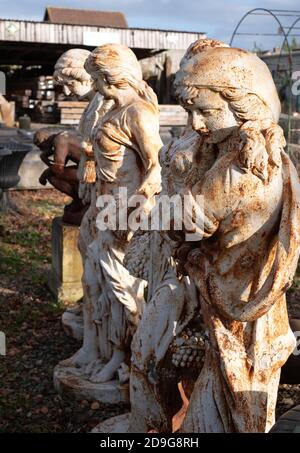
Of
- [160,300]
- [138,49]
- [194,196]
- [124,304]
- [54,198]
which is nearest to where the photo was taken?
[194,196]

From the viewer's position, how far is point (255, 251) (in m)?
2.48

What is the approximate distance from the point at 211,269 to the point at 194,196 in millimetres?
346

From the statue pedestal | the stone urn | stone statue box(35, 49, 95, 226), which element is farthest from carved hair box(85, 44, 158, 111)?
the stone urn

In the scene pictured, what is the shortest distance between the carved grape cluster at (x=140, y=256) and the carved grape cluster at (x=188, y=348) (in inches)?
23.5

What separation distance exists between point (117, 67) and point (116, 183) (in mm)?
751

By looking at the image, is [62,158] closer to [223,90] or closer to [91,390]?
[91,390]

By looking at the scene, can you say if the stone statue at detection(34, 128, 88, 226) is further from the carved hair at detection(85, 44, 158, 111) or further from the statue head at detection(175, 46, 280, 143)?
the statue head at detection(175, 46, 280, 143)

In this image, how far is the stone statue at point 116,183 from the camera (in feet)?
13.4

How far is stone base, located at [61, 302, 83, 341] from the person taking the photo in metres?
5.49

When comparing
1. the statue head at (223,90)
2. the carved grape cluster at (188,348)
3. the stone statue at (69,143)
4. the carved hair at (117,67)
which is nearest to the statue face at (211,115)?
the statue head at (223,90)

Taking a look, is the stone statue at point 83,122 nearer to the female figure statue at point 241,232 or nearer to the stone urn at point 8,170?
the female figure statue at point 241,232

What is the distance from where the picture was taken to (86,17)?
91.8 feet

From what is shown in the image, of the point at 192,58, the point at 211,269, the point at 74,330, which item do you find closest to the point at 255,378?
the point at 211,269

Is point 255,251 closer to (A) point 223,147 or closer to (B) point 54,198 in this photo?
(A) point 223,147
